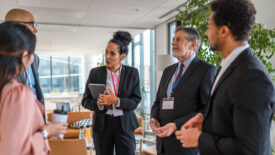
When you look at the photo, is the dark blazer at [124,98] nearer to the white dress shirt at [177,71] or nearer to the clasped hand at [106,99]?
the clasped hand at [106,99]

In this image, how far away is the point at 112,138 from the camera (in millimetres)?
2174

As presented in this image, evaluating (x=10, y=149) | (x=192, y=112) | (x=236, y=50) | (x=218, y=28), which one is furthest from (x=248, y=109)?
(x=10, y=149)

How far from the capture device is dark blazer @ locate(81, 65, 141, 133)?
7.10 feet

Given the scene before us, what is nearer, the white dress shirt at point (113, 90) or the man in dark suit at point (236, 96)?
the man in dark suit at point (236, 96)

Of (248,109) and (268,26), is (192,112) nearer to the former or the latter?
(248,109)

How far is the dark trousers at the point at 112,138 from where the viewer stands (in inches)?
84.6

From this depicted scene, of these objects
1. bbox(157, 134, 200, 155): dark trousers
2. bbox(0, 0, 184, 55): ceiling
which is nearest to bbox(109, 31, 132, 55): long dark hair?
bbox(157, 134, 200, 155): dark trousers

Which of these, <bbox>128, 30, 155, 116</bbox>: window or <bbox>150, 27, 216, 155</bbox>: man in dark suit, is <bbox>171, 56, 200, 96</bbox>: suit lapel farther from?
<bbox>128, 30, 155, 116</bbox>: window

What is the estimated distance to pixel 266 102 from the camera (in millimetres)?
962

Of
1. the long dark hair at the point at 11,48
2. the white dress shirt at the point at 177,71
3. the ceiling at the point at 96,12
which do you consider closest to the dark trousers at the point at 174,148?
the white dress shirt at the point at 177,71

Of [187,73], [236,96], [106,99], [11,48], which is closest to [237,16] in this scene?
[236,96]

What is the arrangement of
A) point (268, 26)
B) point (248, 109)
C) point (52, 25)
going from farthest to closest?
point (52, 25) → point (268, 26) → point (248, 109)

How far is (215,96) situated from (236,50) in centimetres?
25

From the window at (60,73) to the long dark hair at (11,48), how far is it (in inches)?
623
